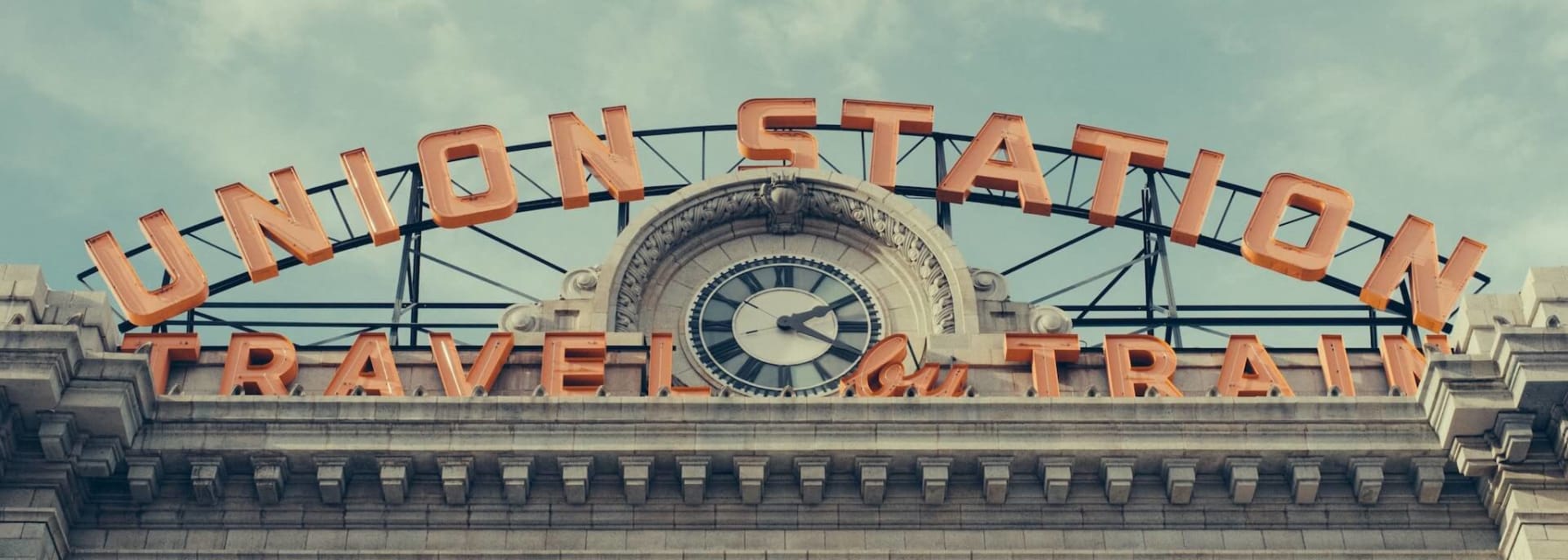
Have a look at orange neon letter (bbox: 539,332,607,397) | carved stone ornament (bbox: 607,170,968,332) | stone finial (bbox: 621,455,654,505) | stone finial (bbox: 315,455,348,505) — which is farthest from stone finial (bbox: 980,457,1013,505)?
stone finial (bbox: 315,455,348,505)

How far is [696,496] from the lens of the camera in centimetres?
4247

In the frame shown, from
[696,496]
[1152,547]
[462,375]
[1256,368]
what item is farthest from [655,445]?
[1256,368]

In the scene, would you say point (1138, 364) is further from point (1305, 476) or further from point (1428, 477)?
point (1428, 477)

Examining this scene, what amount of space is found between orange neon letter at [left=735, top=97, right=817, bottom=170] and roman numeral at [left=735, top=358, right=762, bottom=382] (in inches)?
223

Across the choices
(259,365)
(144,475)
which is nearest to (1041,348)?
(259,365)

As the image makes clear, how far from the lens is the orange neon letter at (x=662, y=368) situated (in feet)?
148

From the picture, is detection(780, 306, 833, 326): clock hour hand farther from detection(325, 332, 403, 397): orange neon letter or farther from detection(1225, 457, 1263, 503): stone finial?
detection(1225, 457, 1263, 503): stone finial

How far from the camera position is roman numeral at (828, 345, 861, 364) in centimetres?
4884

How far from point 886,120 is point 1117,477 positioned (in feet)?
47.4

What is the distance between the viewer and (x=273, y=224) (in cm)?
5278

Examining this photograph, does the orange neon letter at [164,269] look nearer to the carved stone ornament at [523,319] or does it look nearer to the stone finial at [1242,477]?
the carved stone ornament at [523,319]

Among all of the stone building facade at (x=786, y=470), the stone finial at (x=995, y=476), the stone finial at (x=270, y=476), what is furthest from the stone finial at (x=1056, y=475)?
the stone finial at (x=270, y=476)

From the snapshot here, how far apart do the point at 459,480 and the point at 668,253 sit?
877 cm

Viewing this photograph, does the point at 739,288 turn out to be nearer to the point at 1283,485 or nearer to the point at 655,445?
the point at 655,445
